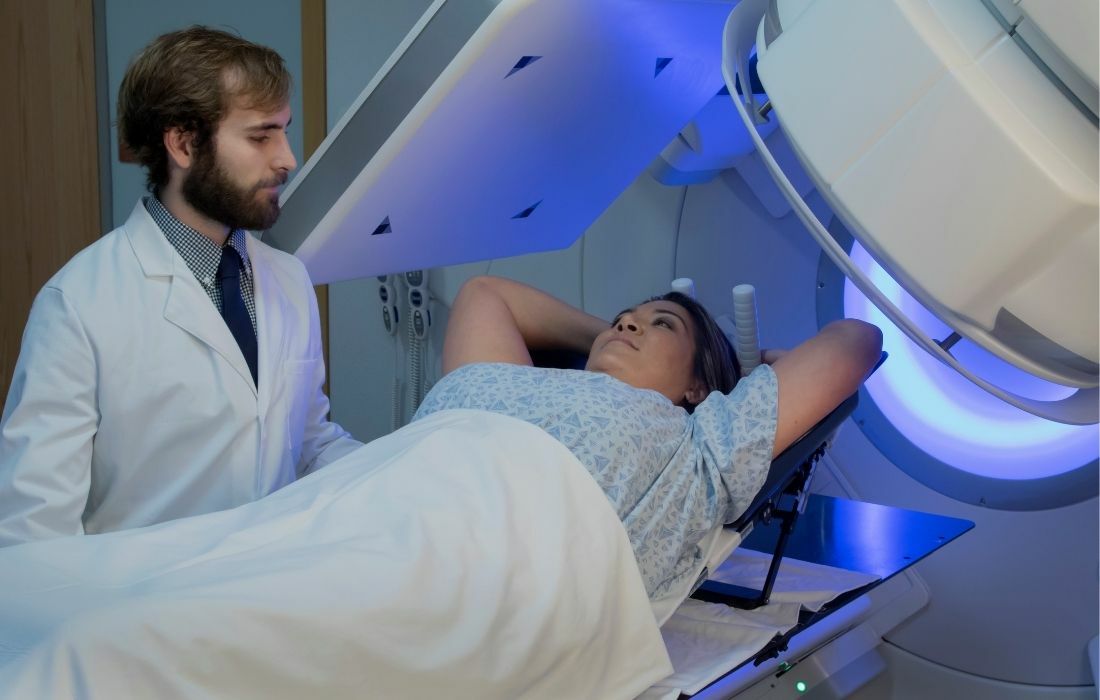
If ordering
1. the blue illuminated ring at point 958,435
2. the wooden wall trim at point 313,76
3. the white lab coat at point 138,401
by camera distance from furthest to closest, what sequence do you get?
the wooden wall trim at point 313,76 → the blue illuminated ring at point 958,435 → the white lab coat at point 138,401

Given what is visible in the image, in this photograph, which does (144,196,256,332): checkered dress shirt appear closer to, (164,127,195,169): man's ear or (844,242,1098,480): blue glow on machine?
(164,127,195,169): man's ear

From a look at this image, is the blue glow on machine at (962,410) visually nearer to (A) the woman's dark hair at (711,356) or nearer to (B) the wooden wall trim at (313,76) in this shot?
(A) the woman's dark hair at (711,356)

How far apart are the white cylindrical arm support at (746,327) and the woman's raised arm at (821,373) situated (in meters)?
0.12

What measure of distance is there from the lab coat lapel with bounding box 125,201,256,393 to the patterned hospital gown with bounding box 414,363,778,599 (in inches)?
13.1

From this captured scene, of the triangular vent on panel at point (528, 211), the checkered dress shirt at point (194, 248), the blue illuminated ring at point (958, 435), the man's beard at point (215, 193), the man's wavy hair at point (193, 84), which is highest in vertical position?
the man's wavy hair at point (193, 84)

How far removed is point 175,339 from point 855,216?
0.92 metres

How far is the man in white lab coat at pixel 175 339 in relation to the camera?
4.84ft

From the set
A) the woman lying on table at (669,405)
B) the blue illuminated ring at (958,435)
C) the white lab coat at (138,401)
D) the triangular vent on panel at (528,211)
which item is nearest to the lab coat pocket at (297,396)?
the white lab coat at (138,401)

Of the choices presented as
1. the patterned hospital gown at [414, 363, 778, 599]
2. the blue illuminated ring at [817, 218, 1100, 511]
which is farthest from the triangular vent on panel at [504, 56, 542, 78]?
the blue illuminated ring at [817, 218, 1100, 511]

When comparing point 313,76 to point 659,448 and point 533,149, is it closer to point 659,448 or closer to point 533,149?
point 533,149

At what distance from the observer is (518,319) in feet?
6.64

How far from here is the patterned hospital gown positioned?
1.54 metres

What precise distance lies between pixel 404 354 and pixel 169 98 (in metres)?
1.42

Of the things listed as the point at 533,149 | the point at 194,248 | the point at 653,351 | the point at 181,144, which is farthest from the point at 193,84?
the point at 653,351
